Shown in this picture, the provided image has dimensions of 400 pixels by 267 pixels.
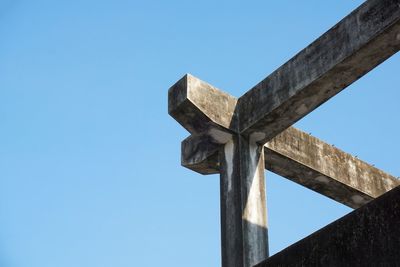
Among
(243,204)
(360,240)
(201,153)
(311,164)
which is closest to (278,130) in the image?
(311,164)

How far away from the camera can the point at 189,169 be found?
1062 centimetres

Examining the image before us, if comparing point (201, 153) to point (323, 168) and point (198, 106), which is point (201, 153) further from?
point (323, 168)

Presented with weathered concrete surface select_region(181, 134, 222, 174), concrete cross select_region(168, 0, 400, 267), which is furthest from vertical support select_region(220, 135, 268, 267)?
weathered concrete surface select_region(181, 134, 222, 174)

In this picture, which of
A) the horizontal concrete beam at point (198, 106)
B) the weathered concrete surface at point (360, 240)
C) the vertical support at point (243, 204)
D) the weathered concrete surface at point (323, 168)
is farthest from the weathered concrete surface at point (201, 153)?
the weathered concrete surface at point (360, 240)

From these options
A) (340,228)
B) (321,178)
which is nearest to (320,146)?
(321,178)

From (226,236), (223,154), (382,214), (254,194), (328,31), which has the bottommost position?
(382,214)

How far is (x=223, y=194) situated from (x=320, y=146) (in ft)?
5.73

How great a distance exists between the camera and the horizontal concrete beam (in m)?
9.24

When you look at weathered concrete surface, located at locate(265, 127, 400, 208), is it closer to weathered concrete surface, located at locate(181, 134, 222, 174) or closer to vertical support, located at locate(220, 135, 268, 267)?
vertical support, located at locate(220, 135, 268, 267)

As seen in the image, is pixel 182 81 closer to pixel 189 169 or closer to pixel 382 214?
pixel 189 169

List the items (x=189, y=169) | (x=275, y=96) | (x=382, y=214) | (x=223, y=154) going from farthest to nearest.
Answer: (x=189, y=169) → (x=223, y=154) → (x=275, y=96) → (x=382, y=214)

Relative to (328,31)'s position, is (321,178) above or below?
below

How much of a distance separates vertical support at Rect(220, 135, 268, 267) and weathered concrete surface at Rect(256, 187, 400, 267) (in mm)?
4080

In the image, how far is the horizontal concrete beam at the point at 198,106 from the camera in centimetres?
924
